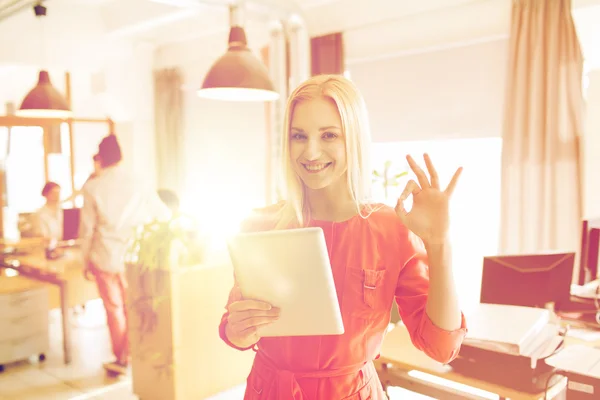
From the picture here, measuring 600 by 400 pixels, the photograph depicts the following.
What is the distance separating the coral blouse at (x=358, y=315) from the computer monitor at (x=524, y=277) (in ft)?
4.04

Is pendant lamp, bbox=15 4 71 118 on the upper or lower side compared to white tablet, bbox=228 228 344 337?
upper

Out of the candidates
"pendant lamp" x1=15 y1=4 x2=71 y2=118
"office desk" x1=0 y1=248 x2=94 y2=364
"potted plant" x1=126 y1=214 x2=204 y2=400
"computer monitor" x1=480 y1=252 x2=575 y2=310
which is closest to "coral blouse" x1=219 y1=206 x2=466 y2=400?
"computer monitor" x1=480 y1=252 x2=575 y2=310

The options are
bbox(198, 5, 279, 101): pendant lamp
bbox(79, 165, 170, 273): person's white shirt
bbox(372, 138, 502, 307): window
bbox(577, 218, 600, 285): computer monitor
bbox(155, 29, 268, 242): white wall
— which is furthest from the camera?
bbox(155, 29, 268, 242): white wall

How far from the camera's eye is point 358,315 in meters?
1.17

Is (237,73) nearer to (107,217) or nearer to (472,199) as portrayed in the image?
(107,217)

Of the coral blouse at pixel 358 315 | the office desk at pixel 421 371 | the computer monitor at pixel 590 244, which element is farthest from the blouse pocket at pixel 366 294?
the computer monitor at pixel 590 244

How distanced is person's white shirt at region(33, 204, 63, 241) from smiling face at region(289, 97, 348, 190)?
15.0 ft

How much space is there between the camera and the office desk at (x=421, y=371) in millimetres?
1671

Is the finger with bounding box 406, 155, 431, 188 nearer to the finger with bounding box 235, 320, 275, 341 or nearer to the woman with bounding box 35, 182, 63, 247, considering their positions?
the finger with bounding box 235, 320, 275, 341

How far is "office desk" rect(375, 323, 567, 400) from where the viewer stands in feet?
5.48

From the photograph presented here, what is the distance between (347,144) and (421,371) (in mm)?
1027

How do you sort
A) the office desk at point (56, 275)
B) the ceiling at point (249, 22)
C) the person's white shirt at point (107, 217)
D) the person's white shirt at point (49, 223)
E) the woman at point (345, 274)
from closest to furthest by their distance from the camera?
the woman at point (345, 274) < the person's white shirt at point (107, 217) < the office desk at point (56, 275) < the ceiling at point (249, 22) < the person's white shirt at point (49, 223)

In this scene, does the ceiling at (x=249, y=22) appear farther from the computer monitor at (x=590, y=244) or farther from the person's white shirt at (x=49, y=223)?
the computer monitor at (x=590, y=244)

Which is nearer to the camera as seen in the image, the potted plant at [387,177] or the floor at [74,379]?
the floor at [74,379]
